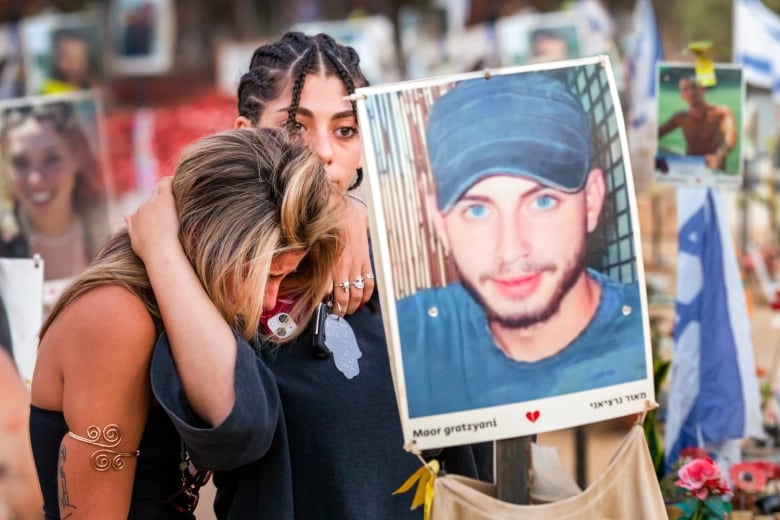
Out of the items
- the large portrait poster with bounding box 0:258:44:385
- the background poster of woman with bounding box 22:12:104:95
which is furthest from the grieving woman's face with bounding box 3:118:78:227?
the background poster of woman with bounding box 22:12:104:95

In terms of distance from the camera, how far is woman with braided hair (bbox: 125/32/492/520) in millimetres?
1611

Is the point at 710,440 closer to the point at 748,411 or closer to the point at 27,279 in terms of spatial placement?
the point at 748,411

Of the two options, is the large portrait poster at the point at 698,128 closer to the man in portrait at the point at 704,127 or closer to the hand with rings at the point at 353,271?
the man in portrait at the point at 704,127

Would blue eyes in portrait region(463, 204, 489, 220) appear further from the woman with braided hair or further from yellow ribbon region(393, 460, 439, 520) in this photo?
yellow ribbon region(393, 460, 439, 520)

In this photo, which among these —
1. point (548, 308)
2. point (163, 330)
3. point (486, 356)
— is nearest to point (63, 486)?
point (163, 330)

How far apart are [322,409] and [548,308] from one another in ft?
1.24

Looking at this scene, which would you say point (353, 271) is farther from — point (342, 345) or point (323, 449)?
point (323, 449)

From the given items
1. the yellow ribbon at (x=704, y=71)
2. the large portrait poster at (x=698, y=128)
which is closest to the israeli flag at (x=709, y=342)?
the large portrait poster at (x=698, y=128)

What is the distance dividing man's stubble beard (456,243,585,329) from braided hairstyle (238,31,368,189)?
0.65 m

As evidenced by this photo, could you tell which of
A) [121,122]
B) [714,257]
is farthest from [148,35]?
[714,257]

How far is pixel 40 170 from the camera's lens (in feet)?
15.0

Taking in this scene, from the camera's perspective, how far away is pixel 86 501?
1.63 m

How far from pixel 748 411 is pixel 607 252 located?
2119mm

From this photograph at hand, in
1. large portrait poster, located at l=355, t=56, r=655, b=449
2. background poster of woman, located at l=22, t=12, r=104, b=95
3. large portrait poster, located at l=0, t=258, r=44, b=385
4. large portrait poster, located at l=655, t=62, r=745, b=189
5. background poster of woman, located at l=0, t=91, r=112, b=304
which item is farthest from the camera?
background poster of woman, located at l=22, t=12, r=104, b=95
